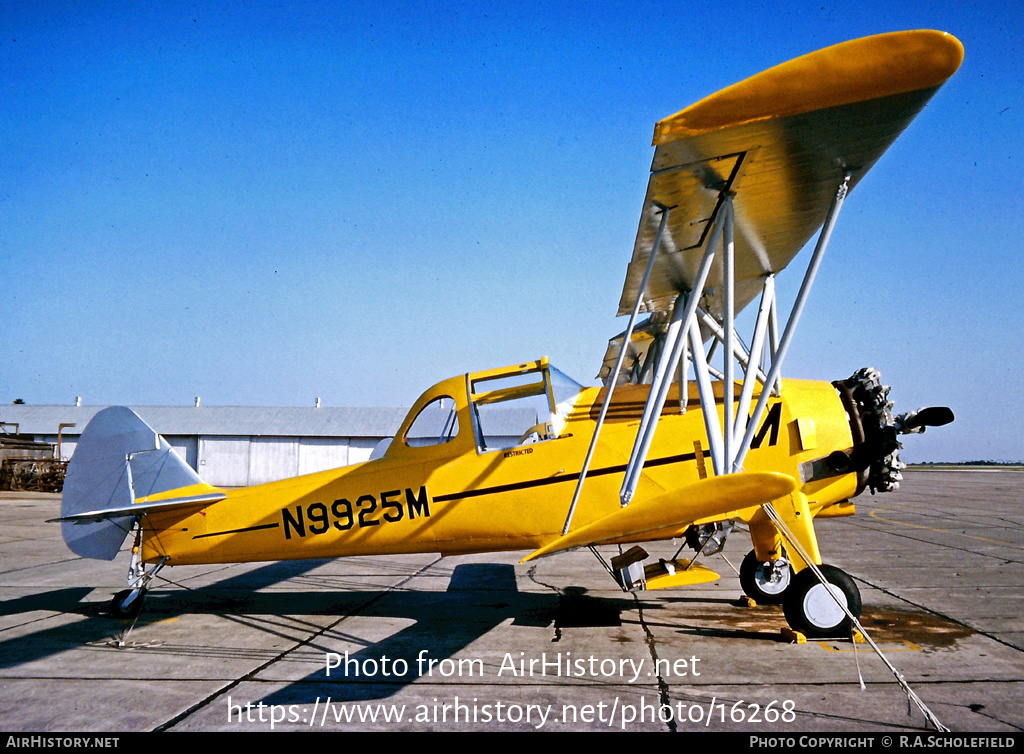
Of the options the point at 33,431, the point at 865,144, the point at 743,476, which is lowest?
the point at 33,431

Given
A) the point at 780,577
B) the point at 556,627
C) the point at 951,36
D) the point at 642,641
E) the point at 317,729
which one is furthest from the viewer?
the point at 780,577

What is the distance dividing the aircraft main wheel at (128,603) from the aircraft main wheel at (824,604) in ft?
21.7

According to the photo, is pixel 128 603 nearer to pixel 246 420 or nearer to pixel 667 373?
pixel 667 373

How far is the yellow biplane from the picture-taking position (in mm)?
4164

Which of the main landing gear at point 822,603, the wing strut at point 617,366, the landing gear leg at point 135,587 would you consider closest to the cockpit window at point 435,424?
the wing strut at point 617,366

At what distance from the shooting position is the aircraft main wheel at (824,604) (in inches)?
213

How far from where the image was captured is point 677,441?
244 inches

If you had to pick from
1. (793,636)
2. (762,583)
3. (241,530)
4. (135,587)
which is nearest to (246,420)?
(135,587)

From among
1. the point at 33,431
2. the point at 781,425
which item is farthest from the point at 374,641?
the point at 33,431

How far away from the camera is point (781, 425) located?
6.14 m

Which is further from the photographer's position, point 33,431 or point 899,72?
point 33,431

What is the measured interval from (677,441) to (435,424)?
2.41 meters

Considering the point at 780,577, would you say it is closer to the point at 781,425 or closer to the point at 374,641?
the point at 781,425

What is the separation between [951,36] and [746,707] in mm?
4049
